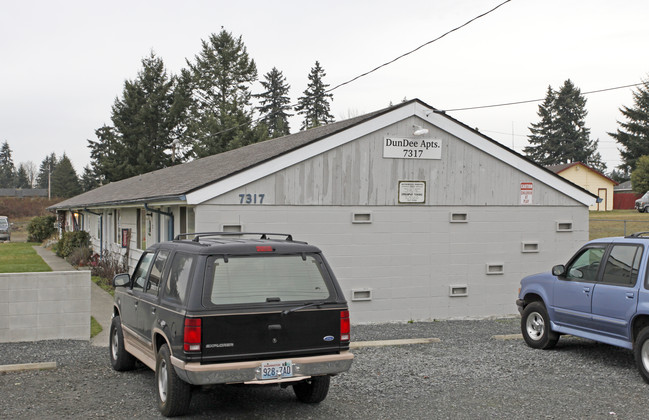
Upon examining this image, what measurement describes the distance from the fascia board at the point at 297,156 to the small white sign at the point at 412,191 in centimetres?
136

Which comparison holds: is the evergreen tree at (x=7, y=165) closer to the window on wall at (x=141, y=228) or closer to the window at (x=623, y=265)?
the window on wall at (x=141, y=228)

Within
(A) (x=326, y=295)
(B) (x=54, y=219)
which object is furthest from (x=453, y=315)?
(B) (x=54, y=219)

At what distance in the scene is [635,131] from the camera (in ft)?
213

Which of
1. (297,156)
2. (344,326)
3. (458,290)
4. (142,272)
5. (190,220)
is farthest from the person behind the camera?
(458,290)

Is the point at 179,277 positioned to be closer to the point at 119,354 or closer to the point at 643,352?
the point at 119,354

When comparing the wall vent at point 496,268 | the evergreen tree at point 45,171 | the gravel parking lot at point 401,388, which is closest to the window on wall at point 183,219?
the gravel parking lot at point 401,388

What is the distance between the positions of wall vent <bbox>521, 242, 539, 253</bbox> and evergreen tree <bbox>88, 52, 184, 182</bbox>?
43.3m

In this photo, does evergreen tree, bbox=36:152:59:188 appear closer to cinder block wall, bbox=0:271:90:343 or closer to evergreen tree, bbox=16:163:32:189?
evergreen tree, bbox=16:163:32:189

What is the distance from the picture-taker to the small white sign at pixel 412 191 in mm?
13977

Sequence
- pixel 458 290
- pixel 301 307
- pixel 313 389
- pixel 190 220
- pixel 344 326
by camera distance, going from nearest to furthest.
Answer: pixel 301 307
pixel 344 326
pixel 313 389
pixel 190 220
pixel 458 290

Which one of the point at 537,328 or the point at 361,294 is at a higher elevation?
the point at 361,294

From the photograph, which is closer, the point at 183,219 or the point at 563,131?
the point at 183,219

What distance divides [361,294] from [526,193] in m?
4.60

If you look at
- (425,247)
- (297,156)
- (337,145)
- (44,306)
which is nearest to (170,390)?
(44,306)
